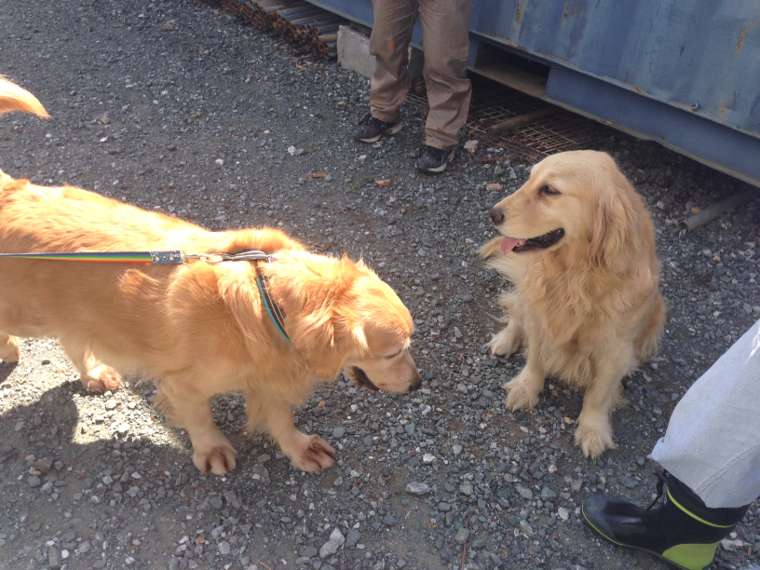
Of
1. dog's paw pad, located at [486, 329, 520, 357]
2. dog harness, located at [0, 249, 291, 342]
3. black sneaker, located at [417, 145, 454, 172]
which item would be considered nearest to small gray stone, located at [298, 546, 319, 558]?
dog harness, located at [0, 249, 291, 342]

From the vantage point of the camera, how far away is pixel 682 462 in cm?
169

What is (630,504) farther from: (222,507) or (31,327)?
(31,327)

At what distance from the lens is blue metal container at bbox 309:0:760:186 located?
334 centimetres

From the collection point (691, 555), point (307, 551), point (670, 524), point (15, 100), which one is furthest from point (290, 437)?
point (15, 100)

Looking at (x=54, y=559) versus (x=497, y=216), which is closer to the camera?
(x=54, y=559)

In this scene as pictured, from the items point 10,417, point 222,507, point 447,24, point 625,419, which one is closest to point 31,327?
point 10,417

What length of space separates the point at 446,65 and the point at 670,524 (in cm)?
348

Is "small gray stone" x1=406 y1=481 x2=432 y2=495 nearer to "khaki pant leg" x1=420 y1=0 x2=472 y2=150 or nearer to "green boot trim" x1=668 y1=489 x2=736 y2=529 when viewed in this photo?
"green boot trim" x1=668 y1=489 x2=736 y2=529

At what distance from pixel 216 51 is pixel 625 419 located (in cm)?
560

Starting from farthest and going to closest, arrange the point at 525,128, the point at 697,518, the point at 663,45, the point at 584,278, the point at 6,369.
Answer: the point at 525,128 → the point at 663,45 → the point at 6,369 → the point at 584,278 → the point at 697,518

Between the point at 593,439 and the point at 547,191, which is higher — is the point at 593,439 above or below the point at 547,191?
below

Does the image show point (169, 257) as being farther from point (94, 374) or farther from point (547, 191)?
point (547, 191)

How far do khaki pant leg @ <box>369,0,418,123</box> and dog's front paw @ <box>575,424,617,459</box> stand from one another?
3.18 meters

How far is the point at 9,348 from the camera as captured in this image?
2.81 metres
